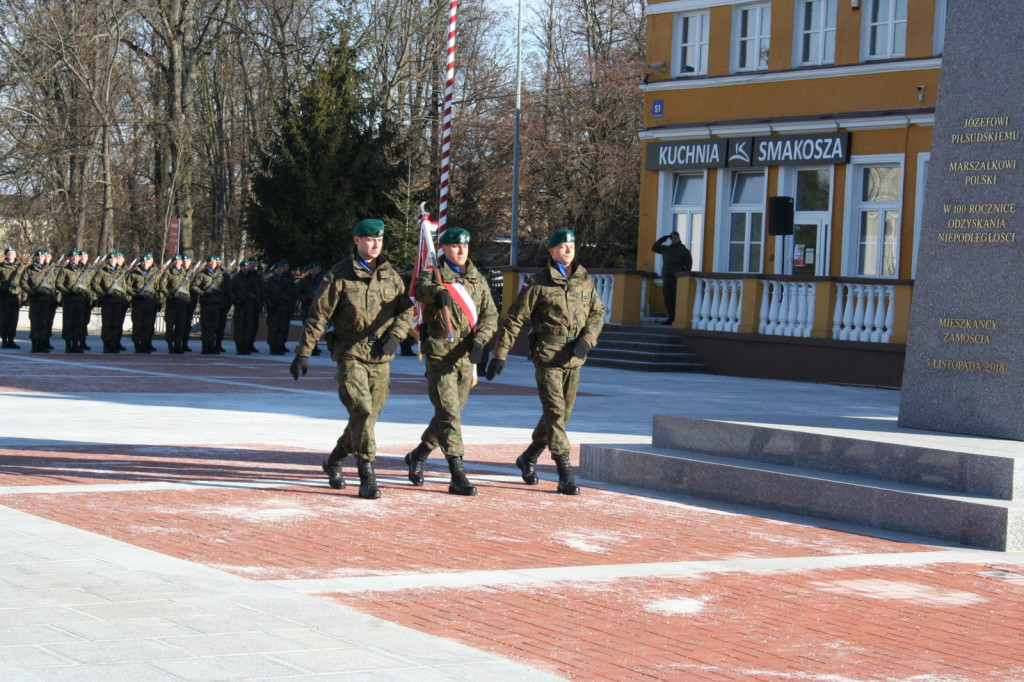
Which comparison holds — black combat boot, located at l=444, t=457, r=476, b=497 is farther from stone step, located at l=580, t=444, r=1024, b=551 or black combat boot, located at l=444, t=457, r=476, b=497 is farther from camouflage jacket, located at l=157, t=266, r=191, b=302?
camouflage jacket, located at l=157, t=266, r=191, b=302

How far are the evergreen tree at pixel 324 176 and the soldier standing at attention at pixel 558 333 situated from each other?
25769 mm

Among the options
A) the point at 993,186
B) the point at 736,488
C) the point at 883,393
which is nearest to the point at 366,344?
the point at 736,488

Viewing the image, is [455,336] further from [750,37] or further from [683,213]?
[683,213]

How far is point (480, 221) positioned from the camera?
4516cm

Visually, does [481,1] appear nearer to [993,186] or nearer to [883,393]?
[883,393]

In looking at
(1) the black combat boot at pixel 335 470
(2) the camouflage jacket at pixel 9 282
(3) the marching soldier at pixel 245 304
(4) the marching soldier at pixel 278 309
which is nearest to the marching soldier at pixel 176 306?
(3) the marching soldier at pixel 245 304

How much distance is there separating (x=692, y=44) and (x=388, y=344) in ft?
73.7

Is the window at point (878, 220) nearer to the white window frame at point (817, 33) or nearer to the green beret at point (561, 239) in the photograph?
the white window frame at point (817, 33)

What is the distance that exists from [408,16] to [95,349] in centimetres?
2247

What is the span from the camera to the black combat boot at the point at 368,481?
33.1ft

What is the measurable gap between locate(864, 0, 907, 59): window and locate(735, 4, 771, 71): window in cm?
249

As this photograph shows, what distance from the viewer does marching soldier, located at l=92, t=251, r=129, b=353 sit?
2772 centimetres

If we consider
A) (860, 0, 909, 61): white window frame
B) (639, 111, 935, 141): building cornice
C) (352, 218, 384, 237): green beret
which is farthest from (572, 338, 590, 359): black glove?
(860, 0, 909, 61): white window frame

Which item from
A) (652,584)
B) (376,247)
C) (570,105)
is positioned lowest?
(652,584)
